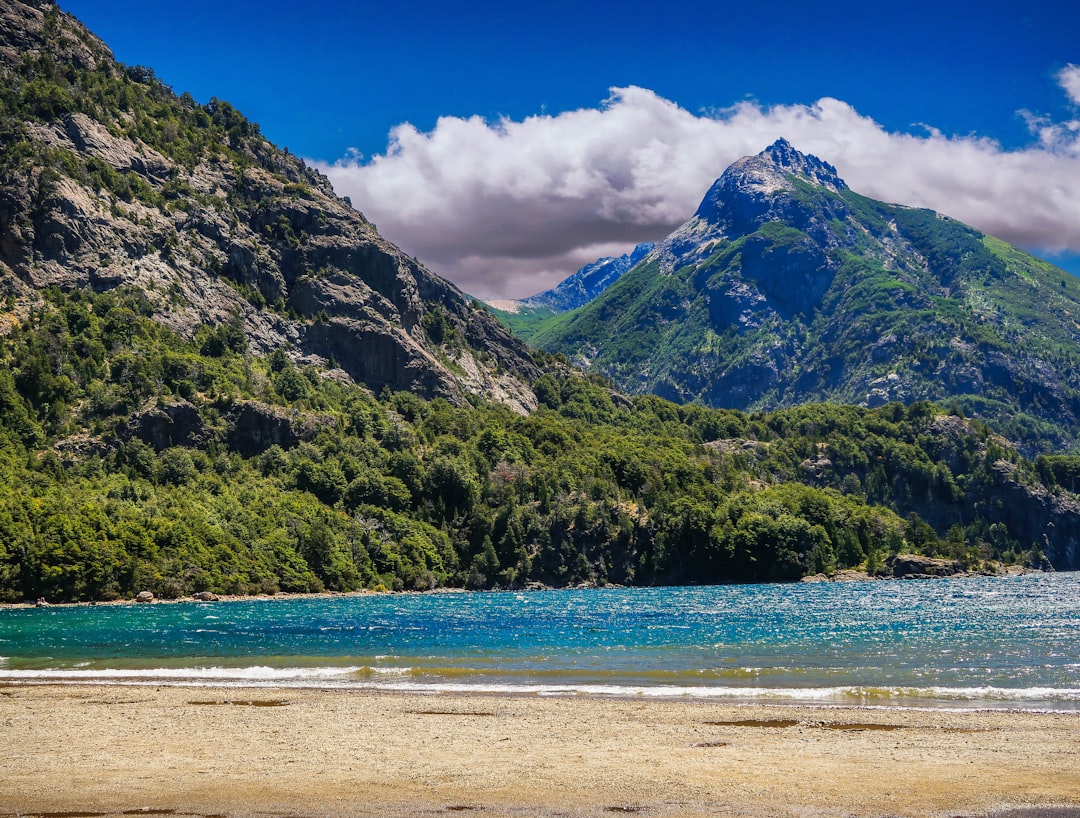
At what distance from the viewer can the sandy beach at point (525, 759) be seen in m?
22.7

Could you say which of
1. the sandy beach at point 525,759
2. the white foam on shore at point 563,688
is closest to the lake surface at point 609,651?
the white foam on shore at point 563,688

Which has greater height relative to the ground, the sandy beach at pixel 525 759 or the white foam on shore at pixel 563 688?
the sandy beach at pixel 525 759

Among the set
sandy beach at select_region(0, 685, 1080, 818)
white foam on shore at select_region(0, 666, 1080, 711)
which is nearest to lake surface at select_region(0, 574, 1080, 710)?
white foam on shore at select_region(0, 666, 1080, 711)

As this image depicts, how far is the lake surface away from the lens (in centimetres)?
4512

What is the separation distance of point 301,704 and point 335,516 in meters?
158

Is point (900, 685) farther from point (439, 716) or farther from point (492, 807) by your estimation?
point (492, 807)

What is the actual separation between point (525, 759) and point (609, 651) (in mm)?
36561

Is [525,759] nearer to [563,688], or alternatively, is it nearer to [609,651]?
[563,688]

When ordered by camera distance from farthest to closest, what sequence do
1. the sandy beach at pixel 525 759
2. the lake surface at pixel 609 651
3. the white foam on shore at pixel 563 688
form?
the lake surface at pixel 609 651 < the white foam on shore at pixel 563 688 < the sandy beach at pixel 525 759

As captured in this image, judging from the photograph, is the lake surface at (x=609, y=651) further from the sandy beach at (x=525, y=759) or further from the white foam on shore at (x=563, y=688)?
the sandy beach at (x=525, y=759)

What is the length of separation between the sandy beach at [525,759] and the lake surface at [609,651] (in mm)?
7460

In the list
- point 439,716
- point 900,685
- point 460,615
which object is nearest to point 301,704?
point 439,716

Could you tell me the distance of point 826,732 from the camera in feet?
107

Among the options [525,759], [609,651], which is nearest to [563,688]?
[525,759]
